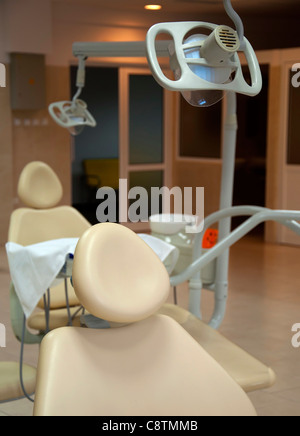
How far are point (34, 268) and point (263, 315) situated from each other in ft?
7.32

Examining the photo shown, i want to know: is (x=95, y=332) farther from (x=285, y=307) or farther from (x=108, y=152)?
(x=108, y=152)

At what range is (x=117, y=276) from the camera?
5.31ft

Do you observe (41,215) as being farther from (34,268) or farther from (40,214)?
(34,268)

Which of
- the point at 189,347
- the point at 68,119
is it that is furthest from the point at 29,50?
the point at 189,347

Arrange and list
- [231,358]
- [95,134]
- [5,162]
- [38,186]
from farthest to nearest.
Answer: [95,134]
[5,162]
[38,186]
[231,358]

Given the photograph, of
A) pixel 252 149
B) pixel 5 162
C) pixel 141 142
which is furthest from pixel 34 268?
pixel 252 149

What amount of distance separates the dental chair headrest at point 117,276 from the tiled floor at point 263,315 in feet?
5.42

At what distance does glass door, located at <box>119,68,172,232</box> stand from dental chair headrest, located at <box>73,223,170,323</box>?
6.09m

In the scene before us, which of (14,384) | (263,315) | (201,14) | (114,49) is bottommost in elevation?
(263,315)

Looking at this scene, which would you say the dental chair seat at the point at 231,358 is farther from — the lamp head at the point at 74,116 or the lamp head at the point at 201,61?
the lamp head at the point at 74,116

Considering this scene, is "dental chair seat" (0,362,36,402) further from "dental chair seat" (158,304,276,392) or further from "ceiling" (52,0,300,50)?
"ceiling" (52,0,300,50)

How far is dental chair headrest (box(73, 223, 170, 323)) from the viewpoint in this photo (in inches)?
61.4

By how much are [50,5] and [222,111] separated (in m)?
2.26

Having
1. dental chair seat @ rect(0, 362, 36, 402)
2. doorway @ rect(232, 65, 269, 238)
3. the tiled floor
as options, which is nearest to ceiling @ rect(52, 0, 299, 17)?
doorway @ rect(232, 65, 269, 238)
